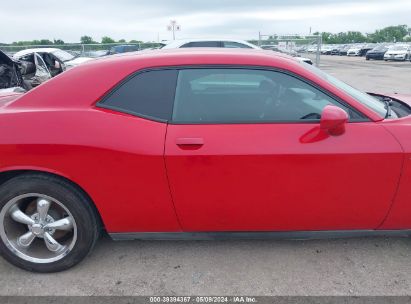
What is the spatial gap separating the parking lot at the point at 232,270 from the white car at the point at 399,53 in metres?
29.2

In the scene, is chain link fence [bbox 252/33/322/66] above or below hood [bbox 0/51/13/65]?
above

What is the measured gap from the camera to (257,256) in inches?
104

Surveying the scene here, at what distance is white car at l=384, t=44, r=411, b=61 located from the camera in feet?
88.7

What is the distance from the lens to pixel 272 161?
2.21 meters

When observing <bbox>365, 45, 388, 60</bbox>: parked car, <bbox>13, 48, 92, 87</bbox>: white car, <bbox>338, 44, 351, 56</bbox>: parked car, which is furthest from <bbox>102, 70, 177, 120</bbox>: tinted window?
<bbox>338, 44, 351, 56</bbox>: parked car

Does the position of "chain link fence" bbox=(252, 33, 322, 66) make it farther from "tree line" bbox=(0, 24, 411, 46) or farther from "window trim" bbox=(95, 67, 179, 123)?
"tree line" bbox=(0, 24, 411, 46)

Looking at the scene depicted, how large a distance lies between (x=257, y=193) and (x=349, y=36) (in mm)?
84414

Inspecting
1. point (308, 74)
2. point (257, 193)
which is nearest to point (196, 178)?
point (257, 193)

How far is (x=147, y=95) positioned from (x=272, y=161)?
950mm

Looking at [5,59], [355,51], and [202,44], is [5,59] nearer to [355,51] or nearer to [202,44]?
[202,44]

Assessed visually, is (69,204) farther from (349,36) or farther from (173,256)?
(349,36)

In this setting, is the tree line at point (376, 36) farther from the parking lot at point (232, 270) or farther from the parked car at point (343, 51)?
the parking lot at point (232, 270)

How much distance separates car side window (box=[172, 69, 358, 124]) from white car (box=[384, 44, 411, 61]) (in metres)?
29.7

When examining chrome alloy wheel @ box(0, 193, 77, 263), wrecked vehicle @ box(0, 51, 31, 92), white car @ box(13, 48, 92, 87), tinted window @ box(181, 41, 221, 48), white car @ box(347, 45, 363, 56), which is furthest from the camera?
white car @ box(347, 45, 363, 56)
